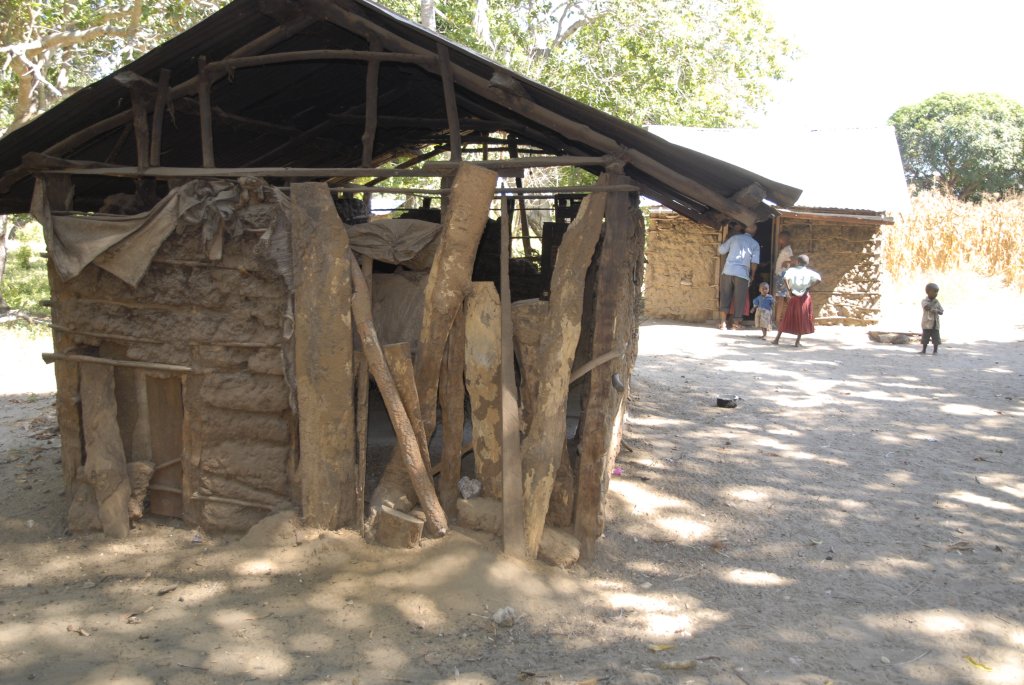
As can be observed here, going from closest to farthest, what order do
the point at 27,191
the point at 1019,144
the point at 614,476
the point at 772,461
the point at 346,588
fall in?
the point at 346,588, the point at 27,191, the point at 614,476, the point at 772,461, the point at 1019,144

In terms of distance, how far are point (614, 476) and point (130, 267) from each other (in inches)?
156

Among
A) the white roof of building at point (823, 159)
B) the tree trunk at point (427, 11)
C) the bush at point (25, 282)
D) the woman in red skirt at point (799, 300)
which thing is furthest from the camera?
the bush at point (25, 282)

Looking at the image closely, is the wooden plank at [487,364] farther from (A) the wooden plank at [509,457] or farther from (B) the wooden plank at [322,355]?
(B) the wooden plank at [322,355]

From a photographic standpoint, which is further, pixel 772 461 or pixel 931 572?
pixel 772 461

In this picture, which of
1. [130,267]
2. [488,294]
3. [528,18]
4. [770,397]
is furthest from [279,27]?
[528,18]

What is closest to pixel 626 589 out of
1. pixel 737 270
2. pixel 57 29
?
pixel 737 270

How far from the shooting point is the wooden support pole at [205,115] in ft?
18.0

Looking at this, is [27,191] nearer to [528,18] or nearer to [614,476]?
[614,476]

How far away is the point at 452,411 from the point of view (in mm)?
5352

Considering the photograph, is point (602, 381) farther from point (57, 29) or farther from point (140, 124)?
point (57, 29)

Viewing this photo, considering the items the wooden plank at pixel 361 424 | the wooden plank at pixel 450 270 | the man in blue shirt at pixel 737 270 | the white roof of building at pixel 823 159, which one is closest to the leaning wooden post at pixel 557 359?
the wooden plank at pixel 450 270

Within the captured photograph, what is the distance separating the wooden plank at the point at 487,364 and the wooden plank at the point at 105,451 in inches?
98.1

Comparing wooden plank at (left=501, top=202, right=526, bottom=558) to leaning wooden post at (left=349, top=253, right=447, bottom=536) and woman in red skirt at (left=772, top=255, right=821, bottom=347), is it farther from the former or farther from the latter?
woman in red skirt at (left=772, top=255, right=821, bottom=347)

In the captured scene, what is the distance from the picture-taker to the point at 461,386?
540 centimetres
